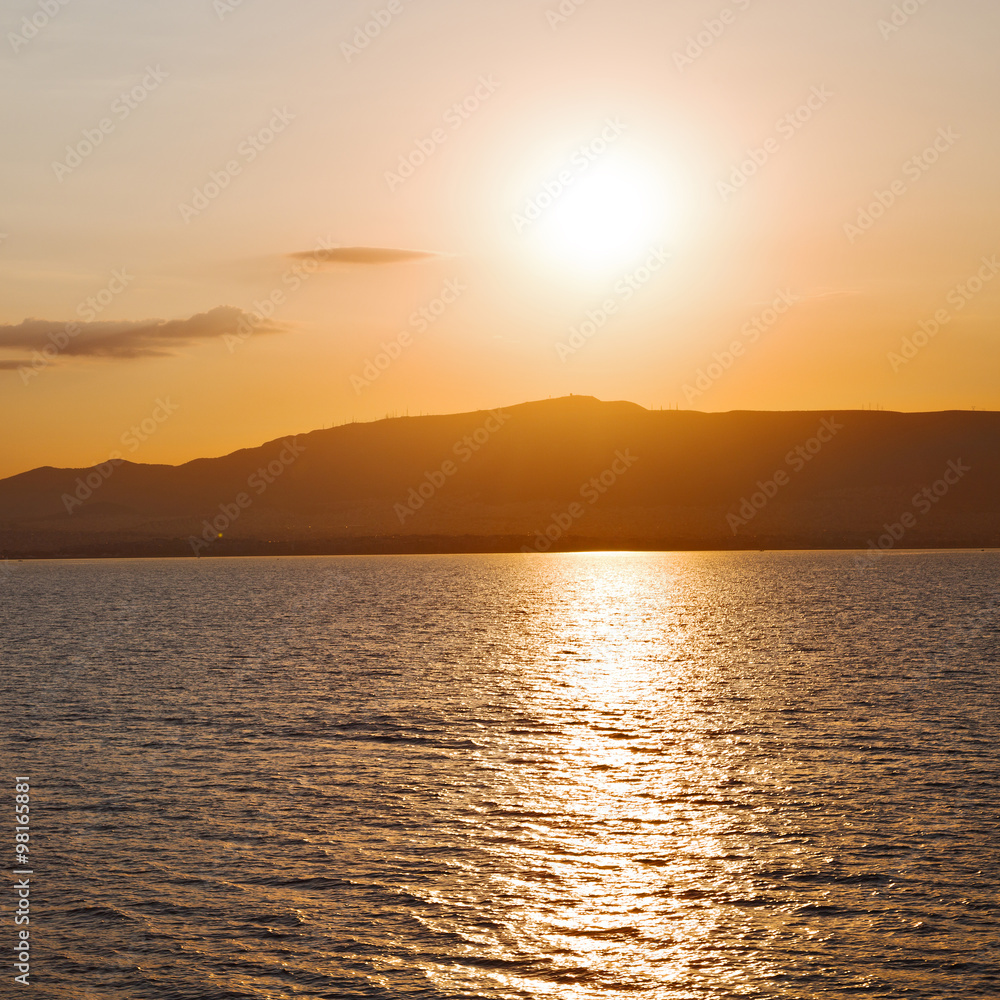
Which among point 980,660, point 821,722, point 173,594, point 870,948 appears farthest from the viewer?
point 173,594

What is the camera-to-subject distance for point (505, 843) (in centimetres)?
3128

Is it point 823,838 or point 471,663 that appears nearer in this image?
point 823,838

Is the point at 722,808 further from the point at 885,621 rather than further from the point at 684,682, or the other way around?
the point at 885,621

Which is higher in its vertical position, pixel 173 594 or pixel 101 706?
pixel 173 594

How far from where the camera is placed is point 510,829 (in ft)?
107

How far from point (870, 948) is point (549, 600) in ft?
475

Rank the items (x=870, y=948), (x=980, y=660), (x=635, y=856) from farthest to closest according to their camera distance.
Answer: (x=980, y=660) < (x=635, y=856) < (x=870, y=948)

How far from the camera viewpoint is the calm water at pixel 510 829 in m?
22.9

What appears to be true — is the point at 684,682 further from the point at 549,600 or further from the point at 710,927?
the point at 549,600

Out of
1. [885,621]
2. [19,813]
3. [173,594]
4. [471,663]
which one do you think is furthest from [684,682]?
[173,594]

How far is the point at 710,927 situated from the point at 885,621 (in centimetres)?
9652

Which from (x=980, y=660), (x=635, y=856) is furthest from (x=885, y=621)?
(x=635, y=856)

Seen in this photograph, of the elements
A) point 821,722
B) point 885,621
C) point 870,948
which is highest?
point 885,621

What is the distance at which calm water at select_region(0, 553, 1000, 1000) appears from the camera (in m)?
22.9
